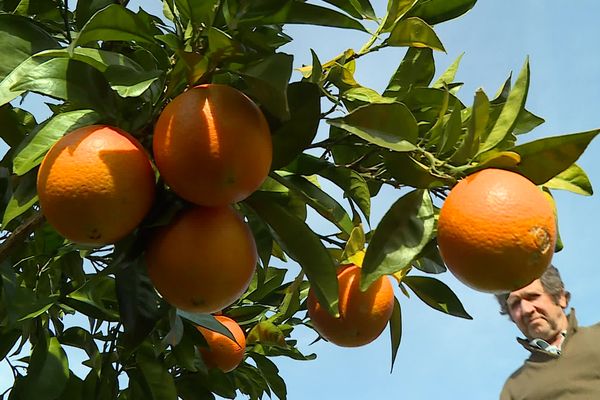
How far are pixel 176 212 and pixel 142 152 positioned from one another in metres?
0.09

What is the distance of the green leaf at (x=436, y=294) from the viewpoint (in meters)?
1.27

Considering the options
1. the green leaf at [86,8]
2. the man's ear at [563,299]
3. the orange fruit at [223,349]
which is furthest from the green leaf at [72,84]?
the man's ear at [563,299]

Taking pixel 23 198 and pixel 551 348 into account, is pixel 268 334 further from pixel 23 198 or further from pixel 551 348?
pixel 551 348

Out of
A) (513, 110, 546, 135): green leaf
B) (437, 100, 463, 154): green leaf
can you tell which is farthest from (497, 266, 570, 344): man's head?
(437, 100, 463, 154): green leaf

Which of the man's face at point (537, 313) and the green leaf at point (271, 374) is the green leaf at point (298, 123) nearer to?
the green leaf at point (271, 374)

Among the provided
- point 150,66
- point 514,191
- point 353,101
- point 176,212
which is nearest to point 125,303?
point 176,212

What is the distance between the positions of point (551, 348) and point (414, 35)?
249 cm

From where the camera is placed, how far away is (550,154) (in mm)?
1004

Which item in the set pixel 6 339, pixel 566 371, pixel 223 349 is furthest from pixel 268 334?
pixel 566 371

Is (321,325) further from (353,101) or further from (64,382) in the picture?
(64,382)

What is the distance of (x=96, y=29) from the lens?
1.02m

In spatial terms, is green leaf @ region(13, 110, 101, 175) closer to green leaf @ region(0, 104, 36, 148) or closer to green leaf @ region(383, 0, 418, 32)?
green leaf @ region(0, 104, 36, 148)

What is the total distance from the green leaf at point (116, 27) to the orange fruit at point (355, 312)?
0.48 metres

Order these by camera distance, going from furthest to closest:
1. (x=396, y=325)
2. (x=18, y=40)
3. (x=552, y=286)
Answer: (x=552, y=286) → (x=396, y=325) → (x=18, y=40)
